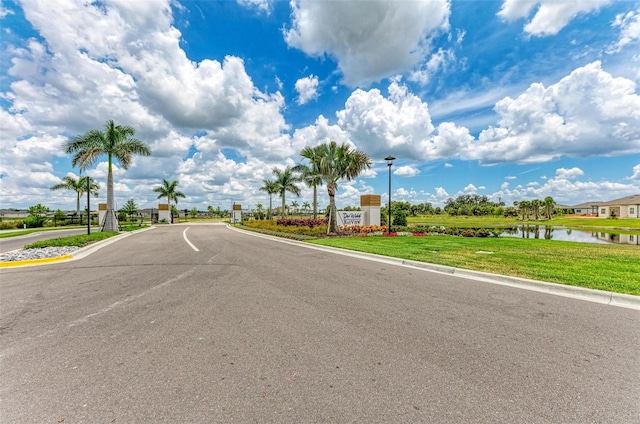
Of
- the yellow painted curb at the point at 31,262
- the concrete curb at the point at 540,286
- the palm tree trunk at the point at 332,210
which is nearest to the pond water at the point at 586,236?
the palm tree trunk at the point at 332,210

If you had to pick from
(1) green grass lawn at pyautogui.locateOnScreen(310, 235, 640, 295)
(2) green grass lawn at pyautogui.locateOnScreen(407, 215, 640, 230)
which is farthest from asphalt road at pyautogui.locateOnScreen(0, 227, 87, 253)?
(2) green grass lawn at pyautogui.locateOnScreen(407, 215, 640, 230)

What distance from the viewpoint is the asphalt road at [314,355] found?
8.15 ft

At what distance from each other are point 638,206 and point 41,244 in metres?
97.2

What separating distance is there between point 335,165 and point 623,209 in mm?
86069

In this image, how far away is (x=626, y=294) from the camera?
5.36m

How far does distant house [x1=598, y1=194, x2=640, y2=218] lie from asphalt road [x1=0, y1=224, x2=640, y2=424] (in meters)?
88.8

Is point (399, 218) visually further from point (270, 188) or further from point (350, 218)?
point (270, 188)

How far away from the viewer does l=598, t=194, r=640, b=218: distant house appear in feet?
211

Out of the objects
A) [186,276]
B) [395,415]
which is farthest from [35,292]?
[395,415]

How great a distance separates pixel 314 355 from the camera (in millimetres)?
3398

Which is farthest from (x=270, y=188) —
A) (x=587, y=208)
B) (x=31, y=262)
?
(x=587, y=208)

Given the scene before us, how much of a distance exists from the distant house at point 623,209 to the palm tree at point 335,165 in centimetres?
8036

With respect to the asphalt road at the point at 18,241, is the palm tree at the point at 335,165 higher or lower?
higher

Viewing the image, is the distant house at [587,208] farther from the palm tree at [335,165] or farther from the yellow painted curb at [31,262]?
the yellow painted curb at [31,262]
